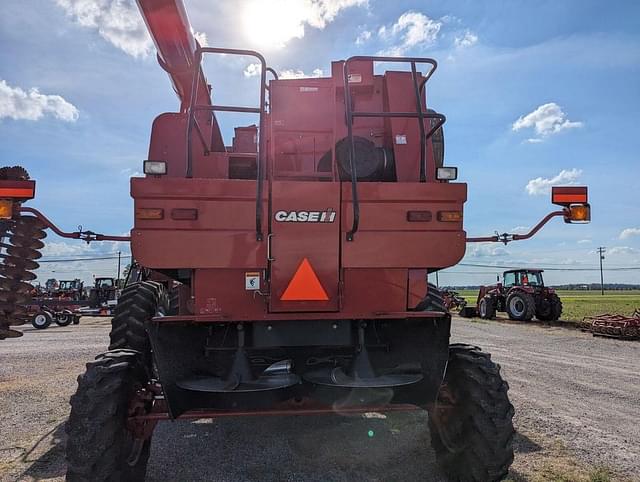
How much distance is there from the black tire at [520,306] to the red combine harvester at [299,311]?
62.7 feet

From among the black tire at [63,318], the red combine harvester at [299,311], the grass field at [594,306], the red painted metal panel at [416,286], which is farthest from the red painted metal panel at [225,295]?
the black tire at [63,318]

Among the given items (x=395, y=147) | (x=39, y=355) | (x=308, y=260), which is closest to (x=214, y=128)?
(x=395, y=147)

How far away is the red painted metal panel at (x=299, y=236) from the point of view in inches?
140

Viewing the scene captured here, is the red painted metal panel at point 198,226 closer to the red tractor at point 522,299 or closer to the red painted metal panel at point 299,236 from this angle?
the red painted metal panel at point 299,236

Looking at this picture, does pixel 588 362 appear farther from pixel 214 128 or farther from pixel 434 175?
pixel 214 128

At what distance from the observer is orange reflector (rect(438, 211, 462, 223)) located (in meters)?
3.67

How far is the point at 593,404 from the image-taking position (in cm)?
680

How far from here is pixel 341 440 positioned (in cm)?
520

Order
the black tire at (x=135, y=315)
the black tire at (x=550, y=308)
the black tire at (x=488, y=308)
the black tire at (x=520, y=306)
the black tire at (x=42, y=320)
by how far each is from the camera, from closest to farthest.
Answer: the black tire at (x=135, y=315) → the black tire at (x=550, y=308) → the black tire at (x=520, y=306) → the black tire at (x=42, y=320) → the black tire at (x=488, y=308)

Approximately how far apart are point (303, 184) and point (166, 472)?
277cm

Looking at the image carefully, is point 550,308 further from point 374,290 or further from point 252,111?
point 252,111

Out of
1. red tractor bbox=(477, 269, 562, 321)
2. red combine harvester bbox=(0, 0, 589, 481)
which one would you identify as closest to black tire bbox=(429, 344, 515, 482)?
red combine harvester bbox=(0, 0, 589, 481)

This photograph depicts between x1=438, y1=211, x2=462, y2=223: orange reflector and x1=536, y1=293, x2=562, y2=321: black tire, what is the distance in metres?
20.2

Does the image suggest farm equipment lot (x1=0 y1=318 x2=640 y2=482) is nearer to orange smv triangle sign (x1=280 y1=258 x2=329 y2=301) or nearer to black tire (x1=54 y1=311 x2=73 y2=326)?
orange smv triangle sign (x1=280 y1=258 x2=329 y2=301)
